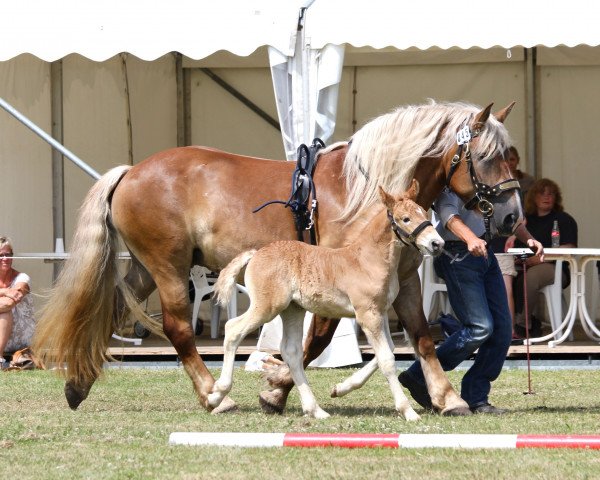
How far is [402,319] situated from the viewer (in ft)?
22.2

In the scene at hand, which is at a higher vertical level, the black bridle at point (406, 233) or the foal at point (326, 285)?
the black bridle at point (406, 233)

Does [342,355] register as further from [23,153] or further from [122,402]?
[23,153]

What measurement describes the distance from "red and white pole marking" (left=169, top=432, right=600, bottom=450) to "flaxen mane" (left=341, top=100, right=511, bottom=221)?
1542 mm

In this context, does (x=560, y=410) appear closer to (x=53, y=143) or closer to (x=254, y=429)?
(x=254, y=429)

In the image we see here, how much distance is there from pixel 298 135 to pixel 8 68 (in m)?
3.37

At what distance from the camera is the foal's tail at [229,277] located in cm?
→ 658

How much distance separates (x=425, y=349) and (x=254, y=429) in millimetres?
1040

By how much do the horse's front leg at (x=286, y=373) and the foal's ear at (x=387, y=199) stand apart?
3.19 ft

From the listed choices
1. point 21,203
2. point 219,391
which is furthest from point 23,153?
point 219,391

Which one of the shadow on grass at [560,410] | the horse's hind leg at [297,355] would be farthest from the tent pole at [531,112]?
the horse's hind leg at [297,355]

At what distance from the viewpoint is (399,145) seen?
262 inches

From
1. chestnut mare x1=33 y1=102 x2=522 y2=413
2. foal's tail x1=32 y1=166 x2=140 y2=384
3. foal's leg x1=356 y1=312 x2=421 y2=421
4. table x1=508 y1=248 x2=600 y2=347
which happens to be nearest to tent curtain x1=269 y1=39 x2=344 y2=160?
chestnut mare x1=33 y1=102 x2=522 y2=413

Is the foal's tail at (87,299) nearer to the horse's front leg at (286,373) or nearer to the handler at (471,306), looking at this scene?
the horse's front leg at (286,373)

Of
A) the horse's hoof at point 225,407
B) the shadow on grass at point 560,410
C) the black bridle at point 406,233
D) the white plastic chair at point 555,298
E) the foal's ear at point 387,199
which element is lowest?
the shadow on grass at point 560,410
